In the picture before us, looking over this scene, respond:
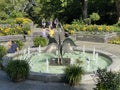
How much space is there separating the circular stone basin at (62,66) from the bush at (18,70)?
1.98 meters

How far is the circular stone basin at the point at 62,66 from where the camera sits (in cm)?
1654

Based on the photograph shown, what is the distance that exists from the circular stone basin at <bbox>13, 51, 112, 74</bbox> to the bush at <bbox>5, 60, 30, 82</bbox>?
198cm

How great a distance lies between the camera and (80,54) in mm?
20016

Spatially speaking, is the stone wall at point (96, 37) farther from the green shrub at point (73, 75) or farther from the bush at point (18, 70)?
the bush at point (18, 70)

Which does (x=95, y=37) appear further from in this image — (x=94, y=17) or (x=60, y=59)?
(x=60, y=59)

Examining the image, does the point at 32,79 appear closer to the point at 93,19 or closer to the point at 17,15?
the point at 93,19

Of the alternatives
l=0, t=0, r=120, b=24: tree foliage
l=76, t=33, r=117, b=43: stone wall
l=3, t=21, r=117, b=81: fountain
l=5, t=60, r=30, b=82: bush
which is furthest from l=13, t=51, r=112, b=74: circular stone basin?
l=0, t=0, r=120, b=24: tree foliage

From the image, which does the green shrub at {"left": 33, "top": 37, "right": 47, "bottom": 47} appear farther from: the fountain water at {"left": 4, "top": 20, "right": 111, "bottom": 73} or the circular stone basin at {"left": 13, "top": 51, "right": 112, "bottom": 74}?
the fountain water at {"left": 4, "top": 20, "right": 111, "bottom": 73}

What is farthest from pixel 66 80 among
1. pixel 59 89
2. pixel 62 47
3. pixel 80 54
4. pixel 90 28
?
pixel 90 28

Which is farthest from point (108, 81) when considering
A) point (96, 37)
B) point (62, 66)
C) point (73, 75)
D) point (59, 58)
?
point (96, 37)

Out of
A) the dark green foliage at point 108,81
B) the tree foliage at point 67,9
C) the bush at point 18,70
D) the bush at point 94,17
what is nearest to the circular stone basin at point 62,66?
the bush at point 18,70

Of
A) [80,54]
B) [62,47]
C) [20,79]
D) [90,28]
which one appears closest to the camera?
[20,79]

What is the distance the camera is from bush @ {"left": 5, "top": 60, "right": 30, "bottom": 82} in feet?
46.3

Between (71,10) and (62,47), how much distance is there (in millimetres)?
20895
